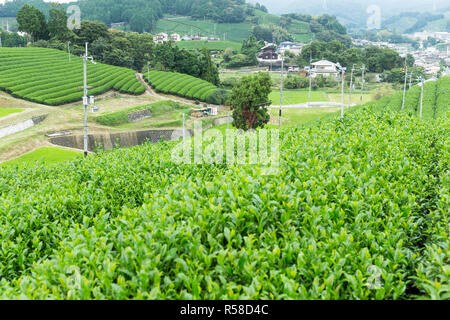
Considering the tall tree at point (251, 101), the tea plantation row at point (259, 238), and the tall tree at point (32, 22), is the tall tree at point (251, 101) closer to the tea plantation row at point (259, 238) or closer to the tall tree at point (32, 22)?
the tea plantation row at point (259, 238)

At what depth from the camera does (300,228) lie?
4391mm

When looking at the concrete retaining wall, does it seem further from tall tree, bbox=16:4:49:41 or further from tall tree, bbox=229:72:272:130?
tall tree, bbox=16:4:49:41

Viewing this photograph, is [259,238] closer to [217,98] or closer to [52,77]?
[52,77]

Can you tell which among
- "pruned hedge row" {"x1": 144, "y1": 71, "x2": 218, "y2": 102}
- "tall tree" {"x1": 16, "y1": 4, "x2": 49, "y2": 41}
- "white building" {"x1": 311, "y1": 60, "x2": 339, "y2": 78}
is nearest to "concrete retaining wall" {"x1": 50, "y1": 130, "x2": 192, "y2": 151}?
Result: "pruned hedge row" {"x1": 144, "y1": 71, "x2": 218, "y2": 102}

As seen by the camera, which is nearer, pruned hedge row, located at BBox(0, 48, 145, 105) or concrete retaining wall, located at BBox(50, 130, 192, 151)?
concrete retaining wall, located at BBox(50, 130, 192, 151)

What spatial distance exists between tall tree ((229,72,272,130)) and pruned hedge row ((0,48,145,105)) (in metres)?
14.5

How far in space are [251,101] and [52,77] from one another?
72.7 ft

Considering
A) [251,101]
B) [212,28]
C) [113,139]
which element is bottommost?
[113,139]

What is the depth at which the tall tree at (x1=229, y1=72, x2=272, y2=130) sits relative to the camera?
30891mm

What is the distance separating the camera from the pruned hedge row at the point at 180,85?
4709cm

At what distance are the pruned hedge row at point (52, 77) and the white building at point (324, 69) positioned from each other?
29.4 m

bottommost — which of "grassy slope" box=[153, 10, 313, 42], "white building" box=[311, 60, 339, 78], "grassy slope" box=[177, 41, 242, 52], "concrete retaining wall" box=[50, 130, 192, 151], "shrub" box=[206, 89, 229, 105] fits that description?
"concrete retaining wall" box=[50, 130, 192, 151]

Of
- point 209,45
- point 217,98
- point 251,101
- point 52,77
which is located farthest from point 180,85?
point 209,45

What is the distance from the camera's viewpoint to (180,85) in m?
49.1
